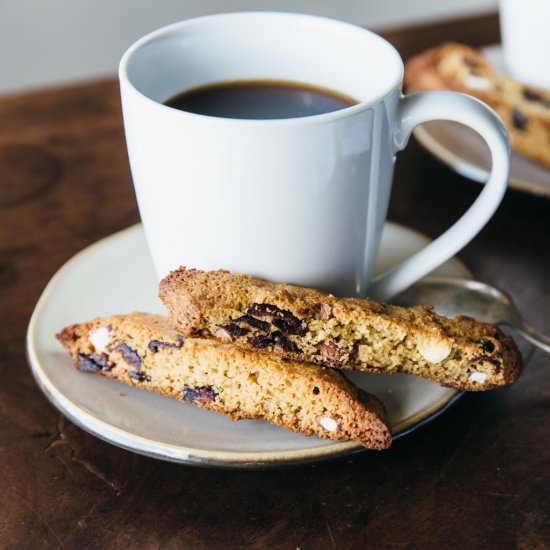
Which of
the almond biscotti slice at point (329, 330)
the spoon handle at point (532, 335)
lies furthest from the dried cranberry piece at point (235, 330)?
the spoon handle at point (532, 335)

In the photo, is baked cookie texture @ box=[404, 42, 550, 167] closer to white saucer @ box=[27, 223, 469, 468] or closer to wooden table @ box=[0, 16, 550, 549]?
A: wooden table @ box=[0, 16, 550, 549]

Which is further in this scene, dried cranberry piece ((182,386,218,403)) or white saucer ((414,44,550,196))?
white saucer ((414,44,550,196))

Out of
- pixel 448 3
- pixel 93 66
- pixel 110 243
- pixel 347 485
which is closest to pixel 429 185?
pixel 110 243

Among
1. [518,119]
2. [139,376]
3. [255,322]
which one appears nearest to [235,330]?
[255,322]

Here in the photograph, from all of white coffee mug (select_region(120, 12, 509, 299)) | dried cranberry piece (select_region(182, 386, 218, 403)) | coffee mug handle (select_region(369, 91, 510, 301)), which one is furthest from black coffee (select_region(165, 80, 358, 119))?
dried cranberry piece (select_region(182, 386, 218, 403))

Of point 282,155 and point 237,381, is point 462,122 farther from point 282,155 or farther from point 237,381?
point 237,381

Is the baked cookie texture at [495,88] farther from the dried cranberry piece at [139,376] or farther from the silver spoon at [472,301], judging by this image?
the dried cranberry piece at [139,376]

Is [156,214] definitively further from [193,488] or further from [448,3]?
[448,3]

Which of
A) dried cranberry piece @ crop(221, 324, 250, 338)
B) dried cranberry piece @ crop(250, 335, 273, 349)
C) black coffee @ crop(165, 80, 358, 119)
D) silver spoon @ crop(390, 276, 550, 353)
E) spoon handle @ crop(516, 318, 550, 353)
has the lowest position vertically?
spoon handle @ crop(516, 318, 550, 353)
